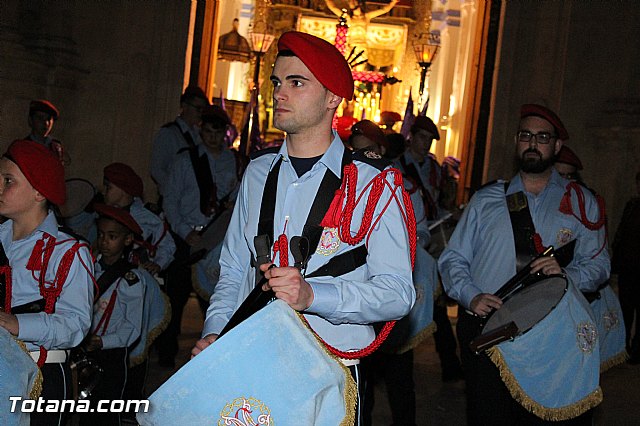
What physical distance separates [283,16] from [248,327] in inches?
932

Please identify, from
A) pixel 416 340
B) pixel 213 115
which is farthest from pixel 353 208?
pixel 213 115

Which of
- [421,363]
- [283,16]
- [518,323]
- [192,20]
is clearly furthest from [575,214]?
[283,16]

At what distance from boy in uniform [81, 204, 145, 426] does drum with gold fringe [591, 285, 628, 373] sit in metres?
2.88

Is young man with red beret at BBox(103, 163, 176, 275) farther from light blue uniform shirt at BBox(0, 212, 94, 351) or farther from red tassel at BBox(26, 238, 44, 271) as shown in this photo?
red tassel at BBox(26, 238, 44, 271)

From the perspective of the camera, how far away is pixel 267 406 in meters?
3.07

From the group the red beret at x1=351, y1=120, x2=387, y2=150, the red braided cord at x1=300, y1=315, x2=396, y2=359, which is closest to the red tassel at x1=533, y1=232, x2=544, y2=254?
the red braided cord at x1=300, y1=315, x2=396, y2=359

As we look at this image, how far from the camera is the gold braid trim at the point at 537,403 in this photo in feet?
17.3

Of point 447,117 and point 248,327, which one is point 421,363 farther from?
point 447,117

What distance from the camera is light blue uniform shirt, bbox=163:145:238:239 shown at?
9.78m

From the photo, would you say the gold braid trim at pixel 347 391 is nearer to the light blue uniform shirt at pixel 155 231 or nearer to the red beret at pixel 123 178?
the red beret at pixel 123 178

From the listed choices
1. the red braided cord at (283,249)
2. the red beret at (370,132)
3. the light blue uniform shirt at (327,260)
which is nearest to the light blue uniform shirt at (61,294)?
the light blue uniform shirt at (327,260)

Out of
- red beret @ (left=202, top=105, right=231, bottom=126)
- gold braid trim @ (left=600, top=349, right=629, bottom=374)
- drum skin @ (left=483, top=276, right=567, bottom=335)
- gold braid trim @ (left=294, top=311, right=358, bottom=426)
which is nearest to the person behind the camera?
gold braid trim @ (left=294, top=311, right=358, bottom=426)

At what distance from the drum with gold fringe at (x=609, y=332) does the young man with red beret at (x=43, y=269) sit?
322cm

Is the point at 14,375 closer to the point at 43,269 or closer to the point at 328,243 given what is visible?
the point at 43,269
